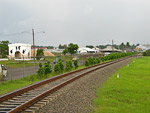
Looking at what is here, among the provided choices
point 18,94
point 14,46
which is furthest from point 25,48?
point 18,94

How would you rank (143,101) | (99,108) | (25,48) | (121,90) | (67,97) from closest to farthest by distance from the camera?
1. (99,108)
2. (143,101)
3. (67,97)
4. (121,90)
5. (25,48)

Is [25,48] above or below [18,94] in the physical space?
above

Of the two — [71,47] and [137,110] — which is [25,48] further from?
[137,110]

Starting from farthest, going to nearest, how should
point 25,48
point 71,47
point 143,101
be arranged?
point 71,47
point 25,48
point 143,101

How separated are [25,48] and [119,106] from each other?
67.5 meters

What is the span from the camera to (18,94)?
33.5 ft

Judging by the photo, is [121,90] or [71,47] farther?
[71,47]

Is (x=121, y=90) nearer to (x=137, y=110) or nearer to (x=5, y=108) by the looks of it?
(x=137, y=110)

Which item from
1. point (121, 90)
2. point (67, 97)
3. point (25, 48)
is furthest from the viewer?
point (25, 48)

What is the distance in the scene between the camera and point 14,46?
72375 millimetres

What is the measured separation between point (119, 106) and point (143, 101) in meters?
1.45

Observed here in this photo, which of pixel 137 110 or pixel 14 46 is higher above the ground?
pixel 14 46

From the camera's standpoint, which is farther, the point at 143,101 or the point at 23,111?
the point at 143,101

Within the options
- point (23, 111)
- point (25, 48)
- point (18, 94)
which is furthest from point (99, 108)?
point (25, 48)
